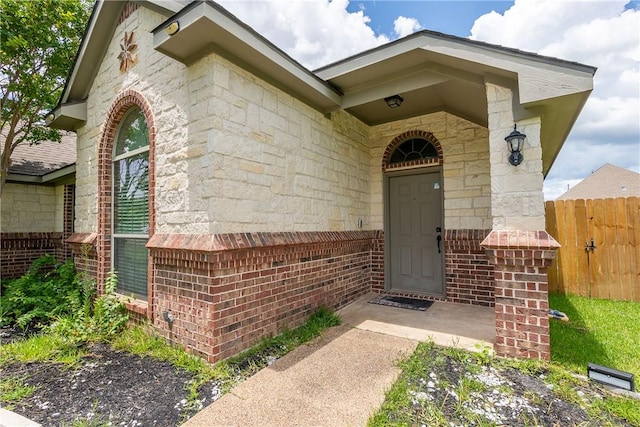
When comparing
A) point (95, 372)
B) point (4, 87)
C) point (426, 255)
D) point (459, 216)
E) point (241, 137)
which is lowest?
point (95, 372)

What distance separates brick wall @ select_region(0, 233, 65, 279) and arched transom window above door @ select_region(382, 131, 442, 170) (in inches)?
335

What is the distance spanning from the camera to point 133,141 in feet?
14.5

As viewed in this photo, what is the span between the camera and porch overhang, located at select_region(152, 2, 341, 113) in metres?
2.80

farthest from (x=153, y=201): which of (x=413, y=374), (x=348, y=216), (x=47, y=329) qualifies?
(x=413, y=374)

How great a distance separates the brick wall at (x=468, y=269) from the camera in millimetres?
4953

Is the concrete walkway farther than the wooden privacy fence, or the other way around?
the wooden privacy fence

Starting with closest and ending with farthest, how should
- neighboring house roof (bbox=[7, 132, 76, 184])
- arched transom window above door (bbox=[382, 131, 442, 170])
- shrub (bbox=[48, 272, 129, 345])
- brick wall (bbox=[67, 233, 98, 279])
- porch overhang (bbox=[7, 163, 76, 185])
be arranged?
shrub (bbox=[48, 272, 129, 345]), brick wall (bbox=[67, 233, 98, 279]), arched transom window above door (bbox=[382, 131, 442, 170]), porch overhang (bbox=[7, 163, 76, 185]), neighboring house roof (bbox=[7, 132, 76, 184])

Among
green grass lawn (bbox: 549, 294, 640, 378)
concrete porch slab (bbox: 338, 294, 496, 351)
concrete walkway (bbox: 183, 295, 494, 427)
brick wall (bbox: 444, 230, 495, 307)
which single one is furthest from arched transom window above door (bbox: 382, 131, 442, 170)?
green grass lawn (bbox: 549, 294, 640, 378)

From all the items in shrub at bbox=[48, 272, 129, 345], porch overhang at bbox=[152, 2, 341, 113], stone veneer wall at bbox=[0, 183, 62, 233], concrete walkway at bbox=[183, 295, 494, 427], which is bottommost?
concrete walkway at bbox=[183, 295, 494, 427]

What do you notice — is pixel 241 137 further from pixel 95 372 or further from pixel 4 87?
pixel 4 87

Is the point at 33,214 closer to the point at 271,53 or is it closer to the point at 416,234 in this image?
the point at 271,53

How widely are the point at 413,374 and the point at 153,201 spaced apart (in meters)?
3.55

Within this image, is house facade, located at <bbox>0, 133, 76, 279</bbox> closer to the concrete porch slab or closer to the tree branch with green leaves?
the tree branch with green leaves

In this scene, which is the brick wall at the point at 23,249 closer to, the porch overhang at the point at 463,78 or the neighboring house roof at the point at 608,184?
the porch overhang at the point at 463,78
